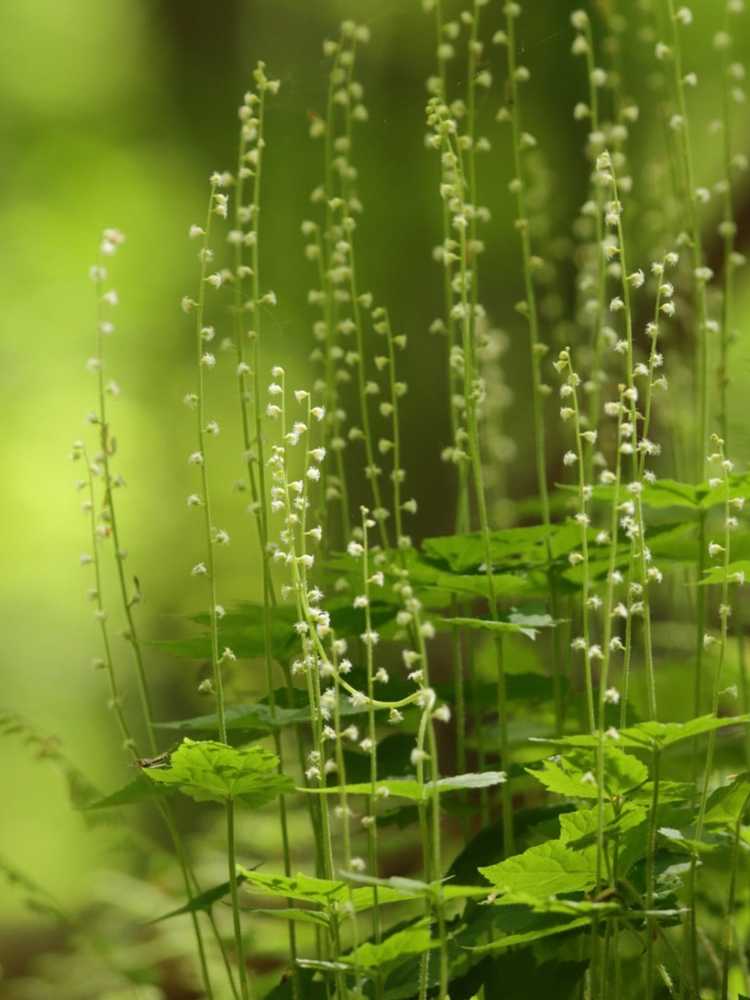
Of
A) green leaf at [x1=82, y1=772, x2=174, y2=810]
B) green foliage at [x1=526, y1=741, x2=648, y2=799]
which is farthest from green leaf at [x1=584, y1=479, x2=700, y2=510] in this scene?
green leaf at [x1=82, y1=772, x2=174, y2=810]

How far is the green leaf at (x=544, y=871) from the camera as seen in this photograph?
45.5 inches

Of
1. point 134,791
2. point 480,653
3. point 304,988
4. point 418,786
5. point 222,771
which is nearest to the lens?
point 418,786

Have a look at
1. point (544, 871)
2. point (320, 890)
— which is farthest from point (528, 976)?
point (320, 890)

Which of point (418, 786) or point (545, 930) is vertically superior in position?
point (418, 786)

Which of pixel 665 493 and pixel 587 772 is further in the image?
pixel 665 493

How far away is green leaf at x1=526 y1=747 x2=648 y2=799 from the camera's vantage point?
1.17m

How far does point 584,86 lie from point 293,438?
2.15 metres

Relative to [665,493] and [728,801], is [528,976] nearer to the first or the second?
[728,801]

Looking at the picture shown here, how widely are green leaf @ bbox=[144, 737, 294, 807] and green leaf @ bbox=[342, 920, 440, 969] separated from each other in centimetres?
19

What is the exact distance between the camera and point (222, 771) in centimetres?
121

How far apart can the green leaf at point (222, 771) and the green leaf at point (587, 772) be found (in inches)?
10.4

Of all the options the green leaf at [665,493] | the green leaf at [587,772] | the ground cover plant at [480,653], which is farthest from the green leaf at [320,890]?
the green leaf at [665,493]

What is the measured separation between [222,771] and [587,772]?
0.36 m

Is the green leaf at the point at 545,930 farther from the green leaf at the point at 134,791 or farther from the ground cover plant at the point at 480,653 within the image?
the green leaf at the point at 134,791
